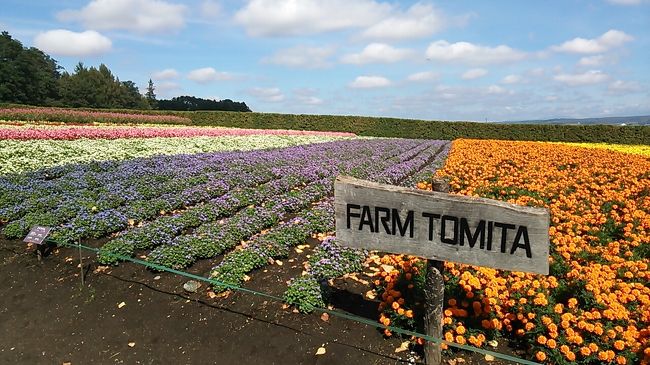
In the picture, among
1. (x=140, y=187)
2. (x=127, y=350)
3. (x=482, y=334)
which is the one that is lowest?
(x=127, y=350)

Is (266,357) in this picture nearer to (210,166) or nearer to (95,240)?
(95,240)

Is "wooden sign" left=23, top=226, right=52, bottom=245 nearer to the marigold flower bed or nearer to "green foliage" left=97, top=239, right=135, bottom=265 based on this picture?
"green foliage" left=97, top=239, right=135, bottom=265

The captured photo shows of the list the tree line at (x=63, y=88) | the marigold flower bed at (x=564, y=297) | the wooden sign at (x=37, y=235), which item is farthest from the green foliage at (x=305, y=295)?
the tree line at (x=63, y=88)

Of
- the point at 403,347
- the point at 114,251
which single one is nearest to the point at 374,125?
the point at 114,251

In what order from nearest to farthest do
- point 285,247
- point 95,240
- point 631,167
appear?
point 285,247
point 95,240
point 631,167

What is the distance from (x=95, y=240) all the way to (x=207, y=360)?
380cm

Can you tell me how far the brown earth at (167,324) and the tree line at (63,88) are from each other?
7025 cm

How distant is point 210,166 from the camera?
1179 cm

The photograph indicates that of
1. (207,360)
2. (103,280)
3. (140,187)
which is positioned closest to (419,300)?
(207,360)

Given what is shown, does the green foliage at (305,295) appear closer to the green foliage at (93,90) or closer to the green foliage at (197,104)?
the green foliage at (197,104)

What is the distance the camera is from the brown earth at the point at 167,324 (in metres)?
3.78

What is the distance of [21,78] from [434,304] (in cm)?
8138

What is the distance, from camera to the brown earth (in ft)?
12.4

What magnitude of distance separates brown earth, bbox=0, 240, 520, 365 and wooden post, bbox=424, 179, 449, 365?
249 mm
